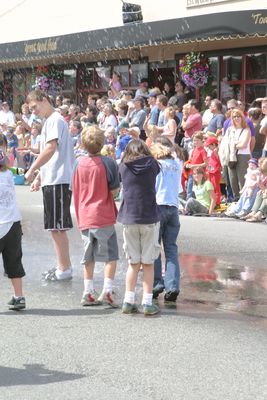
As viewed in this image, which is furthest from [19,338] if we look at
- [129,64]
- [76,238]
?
[129,64]

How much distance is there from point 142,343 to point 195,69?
615 inches

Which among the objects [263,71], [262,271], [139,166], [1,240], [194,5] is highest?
[194,5]

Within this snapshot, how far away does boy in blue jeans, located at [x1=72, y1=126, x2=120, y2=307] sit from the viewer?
25.6 ft

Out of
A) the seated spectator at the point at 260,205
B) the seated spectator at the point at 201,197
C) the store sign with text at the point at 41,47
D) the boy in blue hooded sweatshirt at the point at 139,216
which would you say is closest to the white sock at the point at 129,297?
the boy in blue hooded sweatshirt at the point at 139,216

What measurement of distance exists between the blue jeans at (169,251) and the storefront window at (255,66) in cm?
1281

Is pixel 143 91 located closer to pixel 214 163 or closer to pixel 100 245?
pixel 214 163

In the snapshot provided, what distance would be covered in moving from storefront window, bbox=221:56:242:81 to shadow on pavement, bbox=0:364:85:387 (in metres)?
16.1

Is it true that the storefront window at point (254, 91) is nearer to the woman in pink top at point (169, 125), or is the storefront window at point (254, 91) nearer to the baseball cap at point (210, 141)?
the woman in pink top at point (169, 125)

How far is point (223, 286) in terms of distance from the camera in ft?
28.5

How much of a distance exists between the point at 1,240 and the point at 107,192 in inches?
42.4

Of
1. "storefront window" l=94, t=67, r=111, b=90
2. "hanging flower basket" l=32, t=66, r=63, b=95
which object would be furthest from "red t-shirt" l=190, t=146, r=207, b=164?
"hanging flower basket" l=32, t=66, r=63, b=95

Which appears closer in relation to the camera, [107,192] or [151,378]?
[151,378]

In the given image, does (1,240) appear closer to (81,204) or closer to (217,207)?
(81,204)

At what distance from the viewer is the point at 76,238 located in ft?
39.8
